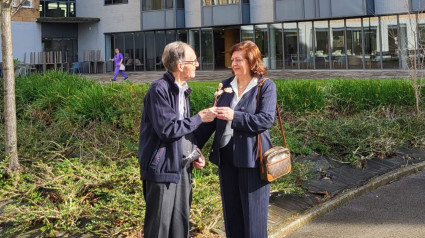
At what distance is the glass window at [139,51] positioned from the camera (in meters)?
39.0

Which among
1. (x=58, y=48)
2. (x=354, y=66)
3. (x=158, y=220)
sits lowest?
(x=158, y=220)

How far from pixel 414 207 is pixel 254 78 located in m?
3.46

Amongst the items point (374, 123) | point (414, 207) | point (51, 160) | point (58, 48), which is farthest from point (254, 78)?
point (58, 48)

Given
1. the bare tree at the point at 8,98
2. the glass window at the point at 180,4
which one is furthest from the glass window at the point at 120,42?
the bare tree at the point at 8,98

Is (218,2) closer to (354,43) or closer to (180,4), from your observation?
(180,4)

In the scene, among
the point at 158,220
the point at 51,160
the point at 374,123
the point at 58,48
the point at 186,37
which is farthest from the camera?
the point at 58,48

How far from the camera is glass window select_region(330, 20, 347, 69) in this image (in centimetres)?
3098

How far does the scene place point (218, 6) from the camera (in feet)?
114

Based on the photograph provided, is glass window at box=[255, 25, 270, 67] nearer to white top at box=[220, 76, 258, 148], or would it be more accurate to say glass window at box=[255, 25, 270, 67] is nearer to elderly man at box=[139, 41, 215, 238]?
white top at box=[220, 76, 258, 148]

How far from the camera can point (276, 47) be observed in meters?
33.8

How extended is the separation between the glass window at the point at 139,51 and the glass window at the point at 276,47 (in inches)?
403

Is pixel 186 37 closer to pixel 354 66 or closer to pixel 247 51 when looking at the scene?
pixel 354 66

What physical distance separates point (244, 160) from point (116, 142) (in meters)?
3.77

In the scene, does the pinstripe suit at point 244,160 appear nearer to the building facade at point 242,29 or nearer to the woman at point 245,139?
the woman at point 245,139
